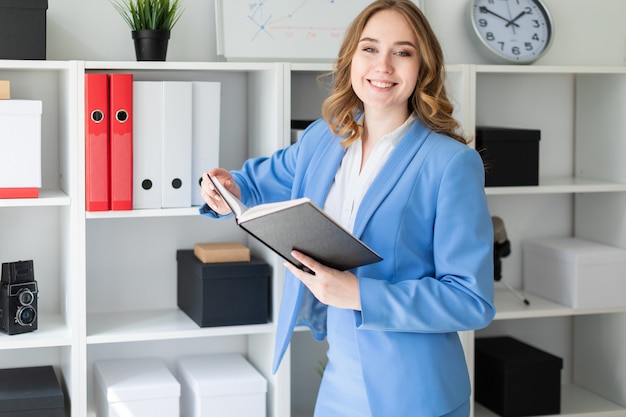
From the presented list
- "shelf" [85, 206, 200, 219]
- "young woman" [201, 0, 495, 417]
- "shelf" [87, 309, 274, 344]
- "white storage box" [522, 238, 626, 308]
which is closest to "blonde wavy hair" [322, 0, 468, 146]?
"young woman" [201, 0, 495, 417]

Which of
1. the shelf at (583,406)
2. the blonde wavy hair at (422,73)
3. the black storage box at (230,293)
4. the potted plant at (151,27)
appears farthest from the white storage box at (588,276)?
the potted plant at (151,27)

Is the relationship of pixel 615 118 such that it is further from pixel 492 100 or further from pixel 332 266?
pixel 332 266

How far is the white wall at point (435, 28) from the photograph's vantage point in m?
2.79

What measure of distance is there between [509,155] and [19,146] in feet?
4.94

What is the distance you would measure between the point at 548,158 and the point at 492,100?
307 millimetres

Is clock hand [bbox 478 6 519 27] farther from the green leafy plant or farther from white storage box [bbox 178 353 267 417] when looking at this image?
white storage box [bbox 178 353 267 417]

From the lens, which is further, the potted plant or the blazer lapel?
the potted plant

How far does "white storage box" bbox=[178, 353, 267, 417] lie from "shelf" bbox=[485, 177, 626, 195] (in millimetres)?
946

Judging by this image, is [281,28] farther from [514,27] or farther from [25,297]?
[25,297]

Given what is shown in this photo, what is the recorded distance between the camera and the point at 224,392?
2.67m

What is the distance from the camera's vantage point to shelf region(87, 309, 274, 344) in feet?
8.50

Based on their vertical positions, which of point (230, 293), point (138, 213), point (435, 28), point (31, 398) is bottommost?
point (31, 398)

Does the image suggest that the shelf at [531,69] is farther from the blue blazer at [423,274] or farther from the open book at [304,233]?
the open book at [304,233]

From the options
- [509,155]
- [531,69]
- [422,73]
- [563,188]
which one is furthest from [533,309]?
[422,73]
